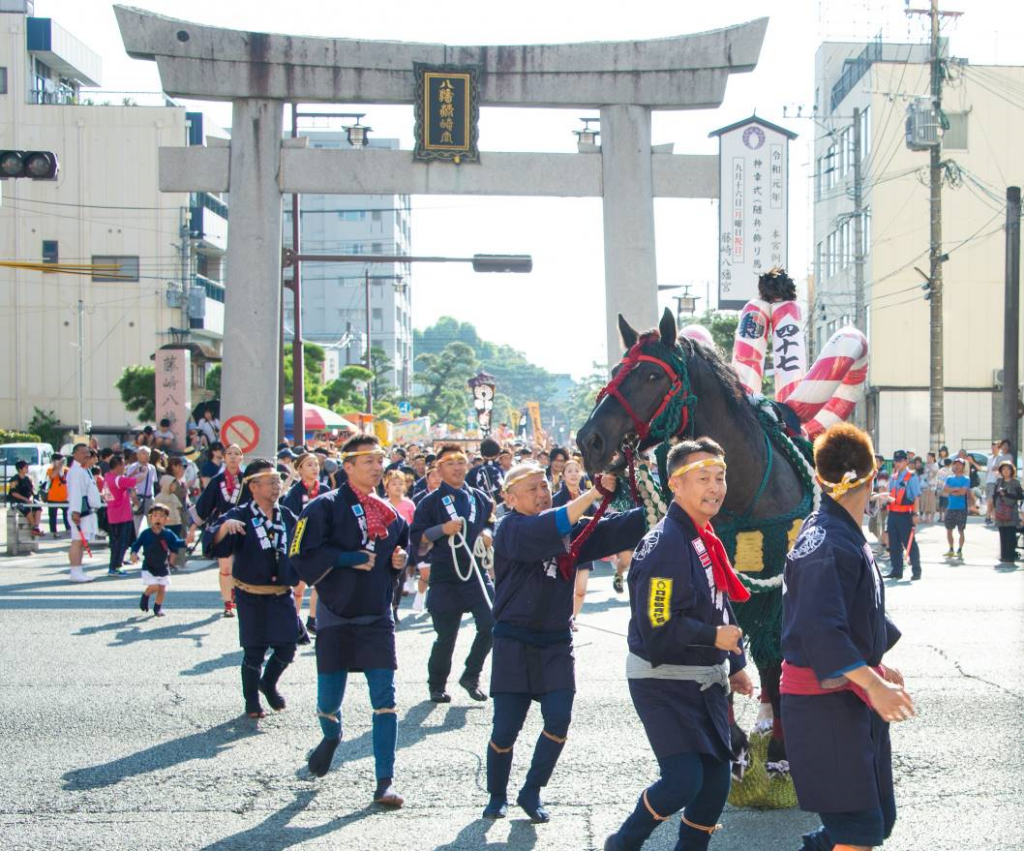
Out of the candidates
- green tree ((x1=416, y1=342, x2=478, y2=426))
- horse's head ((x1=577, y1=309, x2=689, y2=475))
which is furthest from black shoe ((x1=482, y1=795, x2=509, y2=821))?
green tree ((x1=416, y1=342, x2=478, y2=426))

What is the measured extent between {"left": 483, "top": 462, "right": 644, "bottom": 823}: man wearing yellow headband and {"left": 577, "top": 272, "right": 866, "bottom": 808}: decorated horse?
13.8 inches

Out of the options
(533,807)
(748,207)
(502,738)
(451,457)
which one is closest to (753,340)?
(451,457)

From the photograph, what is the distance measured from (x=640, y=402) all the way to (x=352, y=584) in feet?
6.51

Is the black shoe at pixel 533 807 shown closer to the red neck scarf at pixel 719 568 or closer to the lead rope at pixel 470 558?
the red neck scarf at pixel 719 568

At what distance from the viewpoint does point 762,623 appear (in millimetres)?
6219

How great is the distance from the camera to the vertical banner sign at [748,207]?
61.0 ft

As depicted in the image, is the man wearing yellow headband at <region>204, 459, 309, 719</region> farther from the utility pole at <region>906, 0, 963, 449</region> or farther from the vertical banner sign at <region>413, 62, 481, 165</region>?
the utility pole at <region>906, 0, 963, 449</region>

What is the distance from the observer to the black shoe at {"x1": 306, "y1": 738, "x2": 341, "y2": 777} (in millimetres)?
6789

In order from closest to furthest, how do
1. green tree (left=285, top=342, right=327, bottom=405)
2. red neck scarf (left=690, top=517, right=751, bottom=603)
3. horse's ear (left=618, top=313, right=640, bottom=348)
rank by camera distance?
red neck scarf (left=690, top=517, right=751, bottom=603)
horse's ear (left=618, top=313, right=640, bottom=348)
green tree (left=285, top=342, right=327, bottom=405)

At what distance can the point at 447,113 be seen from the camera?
60.0 feet

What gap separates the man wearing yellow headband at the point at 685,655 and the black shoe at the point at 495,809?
1275 mm

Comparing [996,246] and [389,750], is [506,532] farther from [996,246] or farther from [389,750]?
[996,246]

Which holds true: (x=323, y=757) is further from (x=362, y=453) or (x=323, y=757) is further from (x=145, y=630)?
(x=145, y=630)

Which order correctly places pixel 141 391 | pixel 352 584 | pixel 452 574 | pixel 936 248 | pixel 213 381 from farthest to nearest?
pixel 213 381
pixel 141 391
pixel 936 248
pixel 452 574
pixel 352 584
